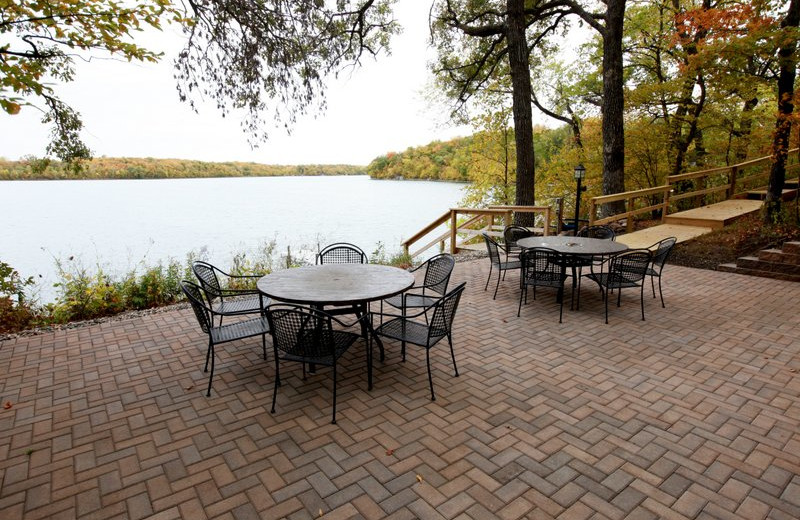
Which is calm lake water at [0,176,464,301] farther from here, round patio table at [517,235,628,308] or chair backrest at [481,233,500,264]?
round patio table at [517,235,628,308]

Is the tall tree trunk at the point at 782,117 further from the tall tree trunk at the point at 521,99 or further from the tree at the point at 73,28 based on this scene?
the tree at the point at 73,28

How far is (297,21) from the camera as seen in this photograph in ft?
16.5

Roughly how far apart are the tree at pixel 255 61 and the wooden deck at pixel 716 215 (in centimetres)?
801

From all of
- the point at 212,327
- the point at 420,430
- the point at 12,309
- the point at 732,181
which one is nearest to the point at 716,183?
the point at 732,181

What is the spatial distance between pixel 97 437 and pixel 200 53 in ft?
12.9

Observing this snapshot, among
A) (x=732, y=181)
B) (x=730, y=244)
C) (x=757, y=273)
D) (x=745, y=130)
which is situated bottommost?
(x=757, y=273)

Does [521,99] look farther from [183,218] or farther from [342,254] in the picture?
[183,218]

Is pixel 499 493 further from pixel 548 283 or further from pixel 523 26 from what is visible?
pixel 523 26

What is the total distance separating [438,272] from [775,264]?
18.2ft

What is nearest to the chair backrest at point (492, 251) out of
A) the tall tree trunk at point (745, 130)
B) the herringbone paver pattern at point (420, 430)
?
the herringbone paver pattern at point (420, 430)

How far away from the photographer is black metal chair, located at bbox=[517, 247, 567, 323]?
4.58 metres

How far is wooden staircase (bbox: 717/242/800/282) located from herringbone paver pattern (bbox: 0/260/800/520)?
266cm

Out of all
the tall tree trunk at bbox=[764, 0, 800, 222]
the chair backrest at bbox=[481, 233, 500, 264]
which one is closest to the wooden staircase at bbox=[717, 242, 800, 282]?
the tall tree trunk at bbox=[764, 0, 800, 222]

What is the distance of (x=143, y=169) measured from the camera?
8.23 metres
